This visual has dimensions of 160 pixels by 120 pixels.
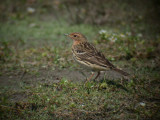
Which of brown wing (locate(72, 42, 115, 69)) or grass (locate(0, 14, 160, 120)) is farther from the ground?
brown wing (locate(72, 42, 115, 69))

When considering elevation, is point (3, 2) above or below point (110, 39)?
below

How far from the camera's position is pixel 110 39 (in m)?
7.30

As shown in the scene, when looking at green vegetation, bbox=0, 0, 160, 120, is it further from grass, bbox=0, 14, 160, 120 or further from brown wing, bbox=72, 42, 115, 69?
Answer: brown wing, bbox=72, 42, 115, 69

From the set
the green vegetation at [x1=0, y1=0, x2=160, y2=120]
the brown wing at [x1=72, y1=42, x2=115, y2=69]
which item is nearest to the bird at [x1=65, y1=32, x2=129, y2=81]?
the brown wing at [x1=72, y1=42, x2=115, y2=69]

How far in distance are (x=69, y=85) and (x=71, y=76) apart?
90cm

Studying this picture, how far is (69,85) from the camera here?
530cm

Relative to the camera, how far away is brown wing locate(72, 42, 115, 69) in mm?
5410

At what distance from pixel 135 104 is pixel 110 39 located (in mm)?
3112

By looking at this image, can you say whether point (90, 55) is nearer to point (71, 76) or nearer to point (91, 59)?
point (91, 59)

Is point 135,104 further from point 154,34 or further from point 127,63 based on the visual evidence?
point 154,34

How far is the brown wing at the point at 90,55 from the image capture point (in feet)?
17.7

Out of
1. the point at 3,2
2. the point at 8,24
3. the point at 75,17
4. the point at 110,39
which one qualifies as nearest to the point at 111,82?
the point at 110,39

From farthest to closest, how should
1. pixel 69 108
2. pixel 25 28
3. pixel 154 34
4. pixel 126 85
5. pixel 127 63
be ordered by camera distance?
pixel 25 28
pixel 154 34
pixel 127 63
pixel 126 85
pixel 69 108

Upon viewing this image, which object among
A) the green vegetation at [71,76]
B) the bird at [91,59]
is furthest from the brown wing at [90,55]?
the green vegetation at [71,76]
